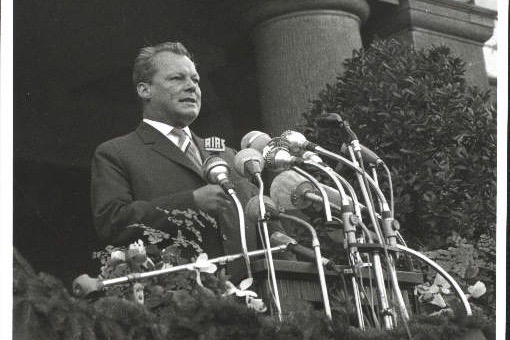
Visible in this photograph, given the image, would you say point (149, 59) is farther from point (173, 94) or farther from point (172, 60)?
point (173, 94)

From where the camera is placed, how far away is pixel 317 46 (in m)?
8.64

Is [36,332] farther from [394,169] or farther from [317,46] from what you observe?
[317,46]

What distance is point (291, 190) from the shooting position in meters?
5.92

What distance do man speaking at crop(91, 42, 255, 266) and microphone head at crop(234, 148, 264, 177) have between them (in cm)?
41

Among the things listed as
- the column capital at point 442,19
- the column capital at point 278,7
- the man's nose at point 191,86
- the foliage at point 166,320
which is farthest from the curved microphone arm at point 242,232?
the column capital at point 442,19

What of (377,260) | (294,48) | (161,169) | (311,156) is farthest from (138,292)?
(294,48)

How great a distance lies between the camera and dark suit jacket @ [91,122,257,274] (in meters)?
6.18

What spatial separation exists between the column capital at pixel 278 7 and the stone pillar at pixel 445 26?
0.44 meters

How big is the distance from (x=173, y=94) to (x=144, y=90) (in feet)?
0.54

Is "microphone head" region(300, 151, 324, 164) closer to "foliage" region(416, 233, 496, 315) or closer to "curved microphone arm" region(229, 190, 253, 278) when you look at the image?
"curved microphone arm" region(229, 190, 253, 278)

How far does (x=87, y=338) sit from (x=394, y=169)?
139 inches

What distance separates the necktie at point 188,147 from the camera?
660cm

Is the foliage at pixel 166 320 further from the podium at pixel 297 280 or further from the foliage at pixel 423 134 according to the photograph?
the foliage at pixel 423 134

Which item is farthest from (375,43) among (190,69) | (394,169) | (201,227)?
(201,227)
